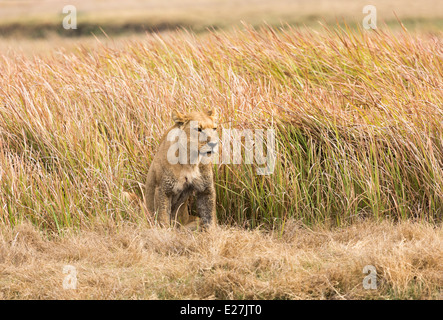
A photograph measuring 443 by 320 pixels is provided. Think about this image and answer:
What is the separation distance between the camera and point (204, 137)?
414 cm

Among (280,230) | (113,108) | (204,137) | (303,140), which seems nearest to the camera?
(204,137)

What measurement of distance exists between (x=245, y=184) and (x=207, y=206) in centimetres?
47

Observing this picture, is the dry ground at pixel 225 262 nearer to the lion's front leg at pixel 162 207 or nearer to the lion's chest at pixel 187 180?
the lion's front leg at pixel 162 207

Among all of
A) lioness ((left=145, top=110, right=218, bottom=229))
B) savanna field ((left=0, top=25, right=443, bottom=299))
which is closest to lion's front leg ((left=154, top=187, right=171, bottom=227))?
lioness ((left=145, top=110, right=218, bottom=229))

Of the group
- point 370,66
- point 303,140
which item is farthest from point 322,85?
point 303,140

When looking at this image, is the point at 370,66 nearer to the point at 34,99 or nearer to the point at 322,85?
the point at 322,85

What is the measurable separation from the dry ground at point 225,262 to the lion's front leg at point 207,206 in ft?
0.46

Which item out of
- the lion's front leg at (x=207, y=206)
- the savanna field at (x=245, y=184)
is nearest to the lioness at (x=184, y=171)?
the lion's front leg at (x=207, y=206)

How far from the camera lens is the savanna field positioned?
12.4 ft

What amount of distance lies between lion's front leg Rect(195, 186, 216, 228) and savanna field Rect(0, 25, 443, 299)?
17 cm

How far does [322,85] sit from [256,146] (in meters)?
1.78

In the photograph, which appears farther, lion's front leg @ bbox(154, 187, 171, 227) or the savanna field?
lion's front leg @ bbox(154, 187, 171, 227)

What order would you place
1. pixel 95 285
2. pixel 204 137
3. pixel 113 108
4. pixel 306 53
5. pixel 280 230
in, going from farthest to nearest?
pixel 306 53, pixel 113 108, pixel 280 230, pixel 204 137, pixel 95 285

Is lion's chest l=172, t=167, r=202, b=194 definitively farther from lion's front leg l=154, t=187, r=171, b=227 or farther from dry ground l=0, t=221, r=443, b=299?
dry ground l=0, t=221, r=443, b=299
